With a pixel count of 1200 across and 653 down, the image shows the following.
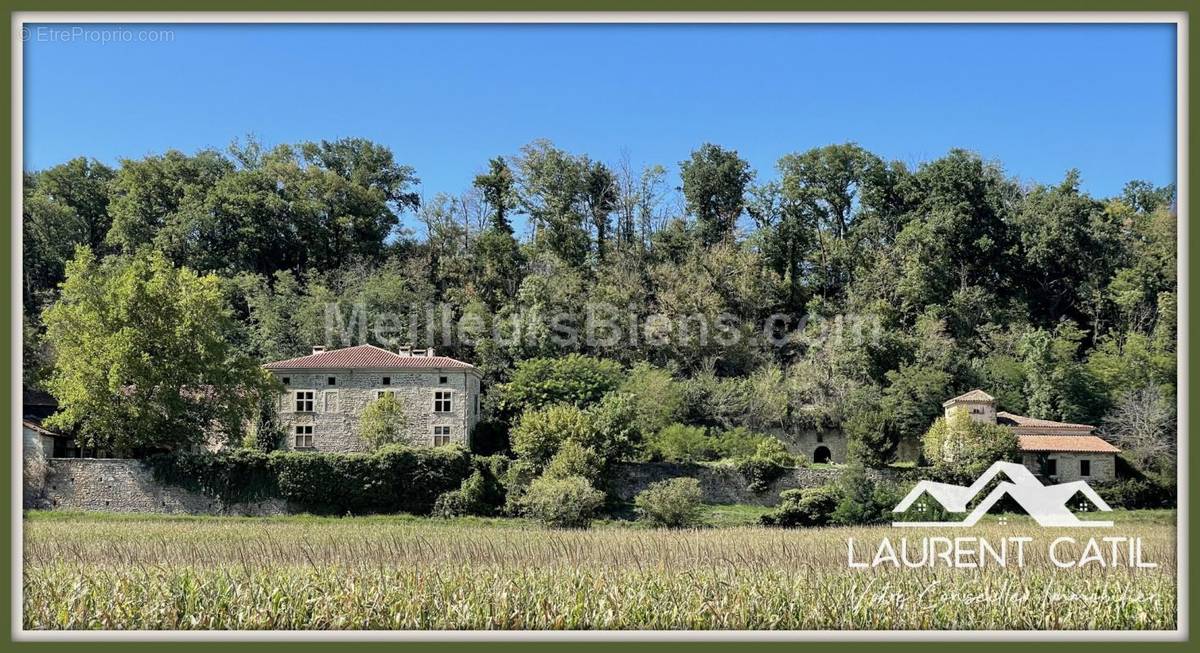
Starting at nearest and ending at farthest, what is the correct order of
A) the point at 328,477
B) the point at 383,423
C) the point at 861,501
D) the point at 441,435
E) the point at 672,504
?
the point at 672,504, the point at 861,501, the point at 328,477, the point at 383,423, the point at 441,435

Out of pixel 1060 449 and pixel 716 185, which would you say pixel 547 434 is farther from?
pixel 716 185

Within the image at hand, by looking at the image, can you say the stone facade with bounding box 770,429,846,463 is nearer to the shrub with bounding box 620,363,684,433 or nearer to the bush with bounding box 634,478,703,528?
the shrub with bounding box 620,363,684,433

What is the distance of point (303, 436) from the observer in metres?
37.8

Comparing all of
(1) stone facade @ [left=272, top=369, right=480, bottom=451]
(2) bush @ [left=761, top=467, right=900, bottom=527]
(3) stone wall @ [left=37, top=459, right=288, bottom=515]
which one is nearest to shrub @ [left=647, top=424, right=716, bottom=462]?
(2) bush @ [left=761, top=467, right=900, bottom=527]

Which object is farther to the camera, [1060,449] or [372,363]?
[372,363]

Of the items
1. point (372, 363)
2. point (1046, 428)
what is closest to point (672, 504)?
point (372, 363)

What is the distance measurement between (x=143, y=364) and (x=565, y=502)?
13964 mm

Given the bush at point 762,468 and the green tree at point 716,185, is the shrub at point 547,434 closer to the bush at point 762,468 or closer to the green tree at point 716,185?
the bush at point 762,468

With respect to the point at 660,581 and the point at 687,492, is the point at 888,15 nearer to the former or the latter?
the point at 660,581

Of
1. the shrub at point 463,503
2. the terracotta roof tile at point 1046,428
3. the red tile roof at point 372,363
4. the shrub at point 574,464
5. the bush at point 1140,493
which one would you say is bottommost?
the shrub at point 463,503

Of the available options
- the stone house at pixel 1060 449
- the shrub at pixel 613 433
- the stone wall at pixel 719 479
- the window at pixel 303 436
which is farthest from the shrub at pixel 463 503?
the stone house at pixel 1060 449

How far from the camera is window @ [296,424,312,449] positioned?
37.8 meters

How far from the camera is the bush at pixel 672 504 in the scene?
31.3m

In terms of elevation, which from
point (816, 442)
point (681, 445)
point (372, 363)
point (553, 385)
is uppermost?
point (372, 363)
